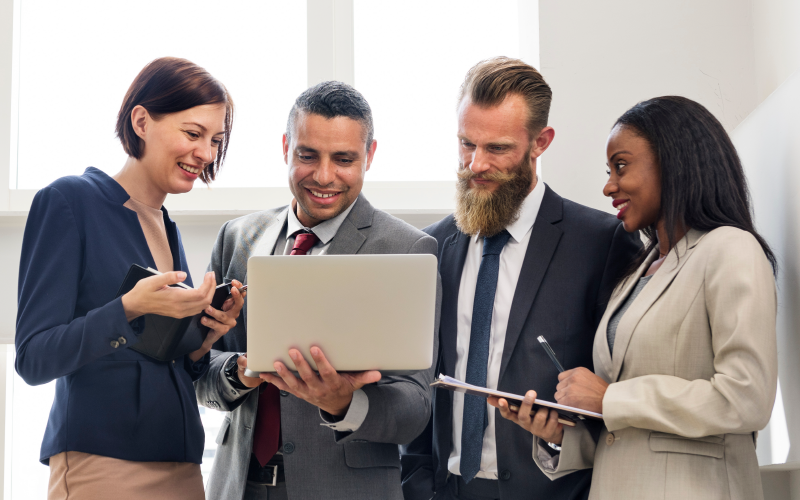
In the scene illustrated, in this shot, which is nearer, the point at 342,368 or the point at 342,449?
the point at 342,368

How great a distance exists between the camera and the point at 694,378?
5.00ft

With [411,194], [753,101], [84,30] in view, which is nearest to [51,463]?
[411,194]

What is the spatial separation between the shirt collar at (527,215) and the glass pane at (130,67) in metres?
1.56

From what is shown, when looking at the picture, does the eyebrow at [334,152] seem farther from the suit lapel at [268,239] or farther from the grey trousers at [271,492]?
the grey trousers at [271,492]

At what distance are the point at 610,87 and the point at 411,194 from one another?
1.02 metres

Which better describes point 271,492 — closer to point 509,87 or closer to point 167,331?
point 167,331

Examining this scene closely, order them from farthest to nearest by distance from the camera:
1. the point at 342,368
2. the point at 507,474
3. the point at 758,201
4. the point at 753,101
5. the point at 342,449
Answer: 1. the point at 753,101
2. the point at 758,201
3. the point at 507,474
4. the point at 342,449
5. the point at 342,368

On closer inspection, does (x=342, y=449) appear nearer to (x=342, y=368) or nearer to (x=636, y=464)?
(x=342, y=368)

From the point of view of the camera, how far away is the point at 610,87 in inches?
109

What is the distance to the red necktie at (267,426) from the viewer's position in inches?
65.8

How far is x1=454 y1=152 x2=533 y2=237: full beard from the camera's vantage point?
1983mm

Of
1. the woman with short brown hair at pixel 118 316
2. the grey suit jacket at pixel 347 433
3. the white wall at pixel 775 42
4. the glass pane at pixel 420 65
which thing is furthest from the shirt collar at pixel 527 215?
the glass pane at pixel 420 65

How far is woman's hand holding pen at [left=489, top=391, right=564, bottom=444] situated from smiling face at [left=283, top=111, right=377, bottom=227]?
707 millimetres

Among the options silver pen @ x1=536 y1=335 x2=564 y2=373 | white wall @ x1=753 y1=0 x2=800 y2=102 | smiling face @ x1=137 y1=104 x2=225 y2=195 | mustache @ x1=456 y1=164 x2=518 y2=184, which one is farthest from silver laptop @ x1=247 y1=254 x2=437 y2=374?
white wall @ x1=753 y1=0 x2=800 y2=102
